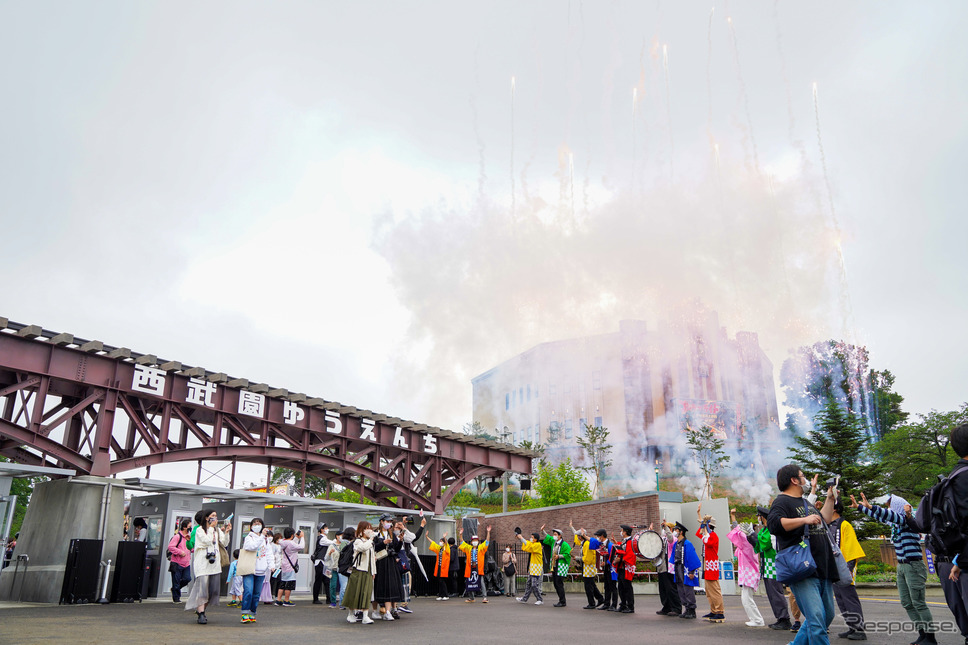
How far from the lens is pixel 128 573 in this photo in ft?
49.1

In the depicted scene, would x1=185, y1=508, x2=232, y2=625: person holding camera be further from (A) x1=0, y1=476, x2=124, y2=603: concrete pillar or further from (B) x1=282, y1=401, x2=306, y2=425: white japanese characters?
(B) x1=282, y1=401, x2=306, y2=425: white japanese characters

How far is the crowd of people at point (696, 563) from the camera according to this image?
5.27 m

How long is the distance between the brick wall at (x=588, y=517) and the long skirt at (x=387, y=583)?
36.5 feet

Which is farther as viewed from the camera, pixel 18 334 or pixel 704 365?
pixel 704 365

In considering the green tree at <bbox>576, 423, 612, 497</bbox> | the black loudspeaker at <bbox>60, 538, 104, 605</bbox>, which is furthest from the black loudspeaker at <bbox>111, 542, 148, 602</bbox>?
the green tree at <bbox>576, 423, 612, 497</bbox>

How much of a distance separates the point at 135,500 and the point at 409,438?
10199 mm

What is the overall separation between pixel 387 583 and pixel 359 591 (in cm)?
75

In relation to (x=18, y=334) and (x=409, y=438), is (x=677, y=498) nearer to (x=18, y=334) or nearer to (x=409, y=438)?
(x=409, y=438)

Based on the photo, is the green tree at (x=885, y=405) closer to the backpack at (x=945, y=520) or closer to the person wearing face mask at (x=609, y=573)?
Answer: the person wearing face mask at (x=609, y=573)

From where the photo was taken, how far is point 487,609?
571 inches

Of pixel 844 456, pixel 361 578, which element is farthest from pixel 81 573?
pixel 844 456

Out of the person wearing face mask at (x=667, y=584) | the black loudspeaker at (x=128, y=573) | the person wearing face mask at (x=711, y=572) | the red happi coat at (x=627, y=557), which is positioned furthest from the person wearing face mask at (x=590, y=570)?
the black loudspeaker at (x=128, y=573)

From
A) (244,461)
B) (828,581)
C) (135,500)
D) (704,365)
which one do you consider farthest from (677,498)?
(704,365)

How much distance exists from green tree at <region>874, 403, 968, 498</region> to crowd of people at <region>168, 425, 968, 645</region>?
3913 cm
